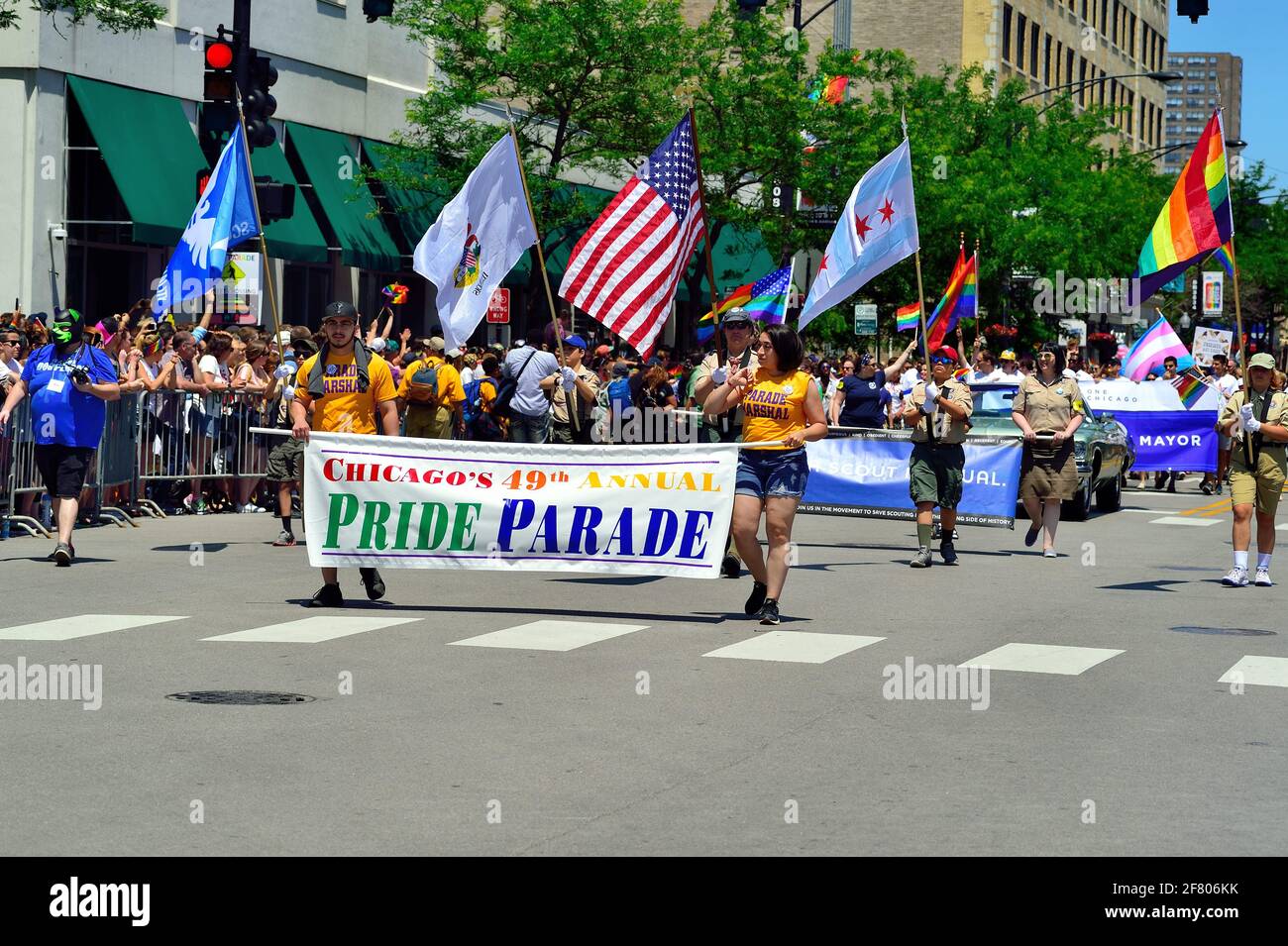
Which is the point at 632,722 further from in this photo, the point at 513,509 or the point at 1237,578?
the point at 1237,578

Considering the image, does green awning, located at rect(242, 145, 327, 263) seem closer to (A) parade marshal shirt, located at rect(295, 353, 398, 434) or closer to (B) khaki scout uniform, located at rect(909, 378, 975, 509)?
(B) khaki scout uniform, located at rect(909, 378, 975, 509)

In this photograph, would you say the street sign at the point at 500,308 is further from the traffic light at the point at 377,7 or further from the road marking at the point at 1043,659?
the road marking at the point at 1043,659

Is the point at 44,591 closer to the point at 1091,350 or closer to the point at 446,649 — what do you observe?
the point at 446,649

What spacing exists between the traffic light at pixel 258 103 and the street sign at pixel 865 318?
19891 millimetres

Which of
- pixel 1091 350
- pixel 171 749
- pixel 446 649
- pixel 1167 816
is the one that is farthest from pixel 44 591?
pixel 1091 350

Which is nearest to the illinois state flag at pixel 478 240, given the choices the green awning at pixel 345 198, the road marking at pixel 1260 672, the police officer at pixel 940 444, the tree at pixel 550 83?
the police officer at pixel 940 444

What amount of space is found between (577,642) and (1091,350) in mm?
58207

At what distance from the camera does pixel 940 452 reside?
1731 cm

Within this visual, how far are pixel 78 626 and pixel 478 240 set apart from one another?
4.75m

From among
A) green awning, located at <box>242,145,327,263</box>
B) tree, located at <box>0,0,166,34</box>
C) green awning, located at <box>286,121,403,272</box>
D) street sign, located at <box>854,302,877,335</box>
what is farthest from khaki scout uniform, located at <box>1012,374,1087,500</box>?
street sign, located at <box>854,302,877,335</box>

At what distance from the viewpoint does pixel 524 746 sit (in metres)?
8.12

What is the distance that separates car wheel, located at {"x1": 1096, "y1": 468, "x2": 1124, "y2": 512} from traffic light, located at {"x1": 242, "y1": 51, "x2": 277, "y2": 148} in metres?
10.9

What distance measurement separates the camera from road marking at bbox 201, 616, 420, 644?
36.7 feet

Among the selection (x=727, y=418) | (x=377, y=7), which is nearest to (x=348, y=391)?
(x=727, y=418)
